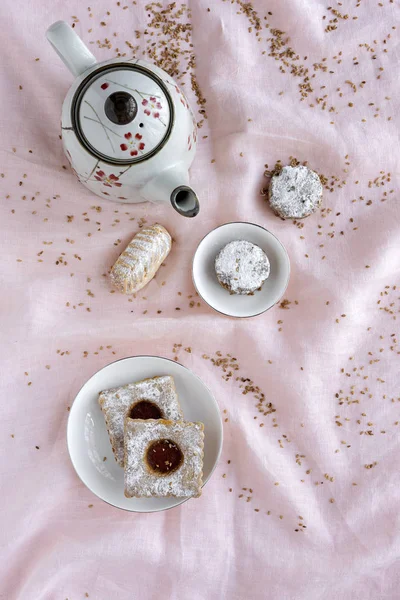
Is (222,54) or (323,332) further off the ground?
(222,54)

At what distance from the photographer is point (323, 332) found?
4.55 feet

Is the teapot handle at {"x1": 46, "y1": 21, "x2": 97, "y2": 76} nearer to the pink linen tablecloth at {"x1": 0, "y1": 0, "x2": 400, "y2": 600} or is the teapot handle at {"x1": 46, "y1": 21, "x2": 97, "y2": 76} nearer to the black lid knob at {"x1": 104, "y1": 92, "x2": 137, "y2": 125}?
the black lid knob at {"x1": 104, "y1": 92, "x2": 137, "y2": 125}

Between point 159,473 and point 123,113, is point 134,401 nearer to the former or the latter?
point 159,473

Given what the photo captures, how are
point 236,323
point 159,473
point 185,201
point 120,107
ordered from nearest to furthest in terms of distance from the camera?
1. point 120,107
2. point 185,201
3. point 159,473
4. point 236,323

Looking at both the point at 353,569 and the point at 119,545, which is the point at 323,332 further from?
the point at 119,545

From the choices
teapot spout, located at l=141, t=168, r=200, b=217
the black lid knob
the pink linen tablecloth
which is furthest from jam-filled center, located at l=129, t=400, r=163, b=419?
the black lid knob

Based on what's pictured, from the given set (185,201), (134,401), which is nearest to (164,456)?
(134,401)

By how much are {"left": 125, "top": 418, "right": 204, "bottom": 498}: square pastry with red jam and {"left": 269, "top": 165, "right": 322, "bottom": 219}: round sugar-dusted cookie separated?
55 centimetres

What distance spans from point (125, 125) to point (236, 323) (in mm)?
584

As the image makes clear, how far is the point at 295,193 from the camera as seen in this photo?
134cm

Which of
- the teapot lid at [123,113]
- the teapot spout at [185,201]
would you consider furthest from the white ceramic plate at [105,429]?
the teapot lid at [123,113]

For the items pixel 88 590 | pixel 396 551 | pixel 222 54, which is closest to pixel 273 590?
pixel 396 551

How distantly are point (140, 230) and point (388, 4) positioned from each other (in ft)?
2.74

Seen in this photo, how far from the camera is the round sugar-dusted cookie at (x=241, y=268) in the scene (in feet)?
4.33
